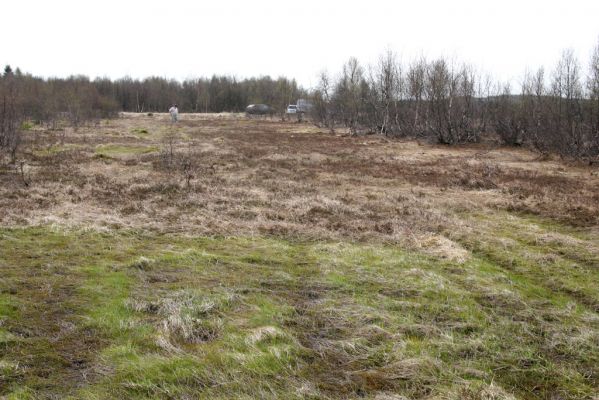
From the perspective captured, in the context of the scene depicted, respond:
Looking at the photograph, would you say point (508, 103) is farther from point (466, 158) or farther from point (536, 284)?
point (536, 284)

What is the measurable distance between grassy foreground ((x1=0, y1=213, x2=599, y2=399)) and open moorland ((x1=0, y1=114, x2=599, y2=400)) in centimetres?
2

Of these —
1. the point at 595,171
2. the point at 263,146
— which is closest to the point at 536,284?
the point at 595,171

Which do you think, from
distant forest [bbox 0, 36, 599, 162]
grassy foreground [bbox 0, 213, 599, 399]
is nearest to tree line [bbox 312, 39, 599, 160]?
distant forest [bbox 0, 36, 599, 162]

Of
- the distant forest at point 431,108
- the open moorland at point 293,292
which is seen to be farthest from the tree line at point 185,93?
the open moorland at point 293,292

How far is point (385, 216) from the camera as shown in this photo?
34.3 ft

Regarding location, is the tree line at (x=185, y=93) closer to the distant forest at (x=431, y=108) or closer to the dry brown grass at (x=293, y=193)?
the distant forest at (x=431, y=108)

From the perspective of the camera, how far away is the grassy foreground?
12.9 feet

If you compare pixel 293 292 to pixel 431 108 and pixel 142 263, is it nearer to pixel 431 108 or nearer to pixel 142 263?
pixel 142 263

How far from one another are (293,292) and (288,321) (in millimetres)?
963

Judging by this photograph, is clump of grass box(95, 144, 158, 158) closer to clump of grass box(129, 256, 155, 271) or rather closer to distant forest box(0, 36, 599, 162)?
distant forest box(0, 36, 599, 162)

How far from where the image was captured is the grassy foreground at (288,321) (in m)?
3.92

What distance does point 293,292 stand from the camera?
Result: 607cm

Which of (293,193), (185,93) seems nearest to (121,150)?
(293,193)

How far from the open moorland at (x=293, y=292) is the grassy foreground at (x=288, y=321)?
21 mm
